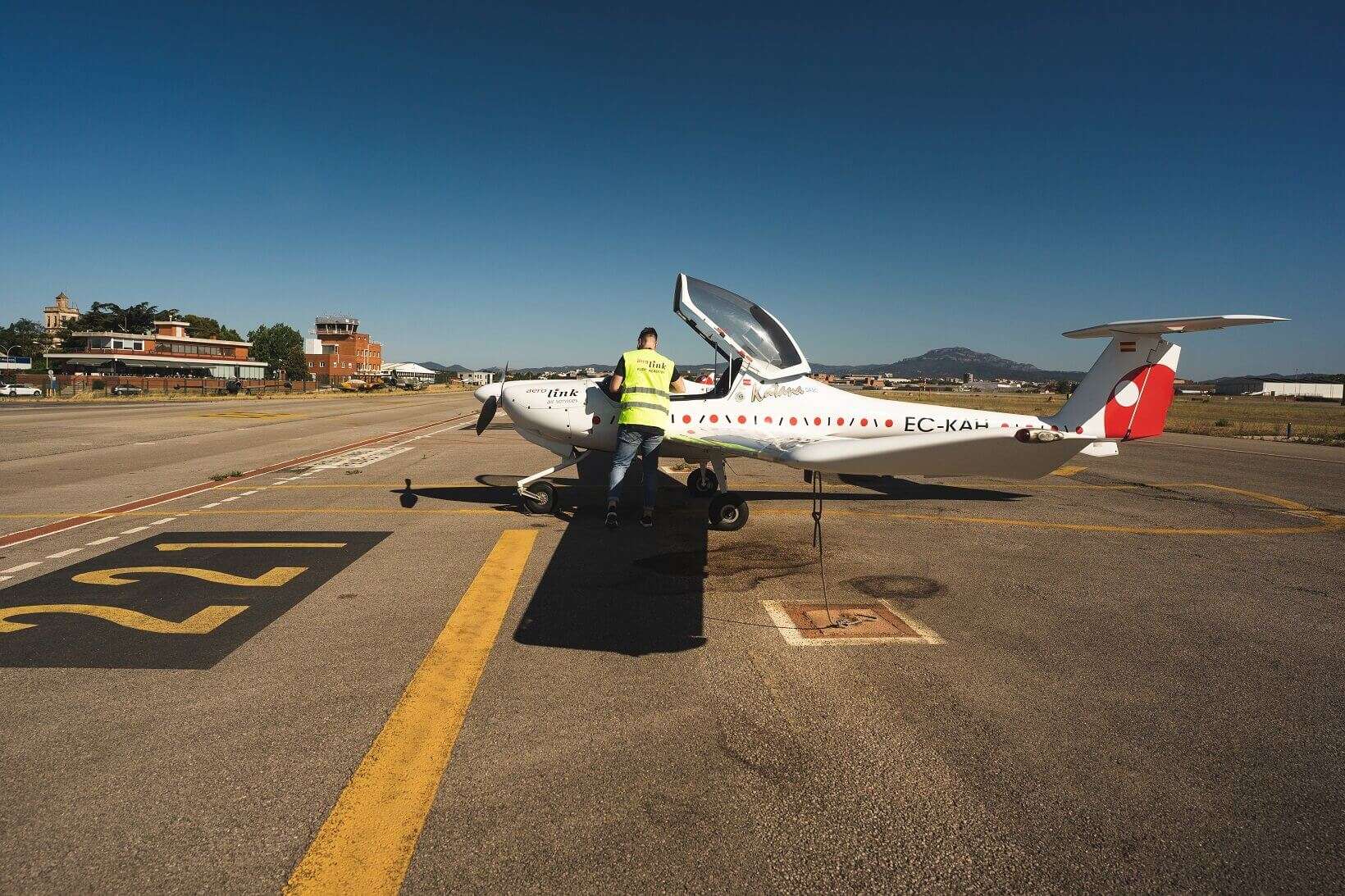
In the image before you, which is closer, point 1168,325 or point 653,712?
point 653,712

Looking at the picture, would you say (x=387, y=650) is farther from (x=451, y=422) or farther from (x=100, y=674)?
(x=451, y=422)

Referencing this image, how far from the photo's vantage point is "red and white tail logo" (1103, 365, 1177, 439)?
8352 mm

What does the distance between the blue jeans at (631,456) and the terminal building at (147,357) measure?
9784 cm

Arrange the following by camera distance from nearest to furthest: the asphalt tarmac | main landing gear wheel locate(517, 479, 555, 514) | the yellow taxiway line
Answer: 1. the yellow taxiway line
2. the asphalt tarmac
3. main landing gear wheel locate(517, 479, 555, 514)

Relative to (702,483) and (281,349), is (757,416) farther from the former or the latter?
(281,349)

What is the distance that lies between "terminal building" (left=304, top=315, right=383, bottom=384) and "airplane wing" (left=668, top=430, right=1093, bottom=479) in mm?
→ 123328

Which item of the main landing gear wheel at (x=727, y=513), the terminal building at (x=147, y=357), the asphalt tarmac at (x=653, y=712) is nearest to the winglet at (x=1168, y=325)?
the asphalt tarmac at (x=653, y=712)

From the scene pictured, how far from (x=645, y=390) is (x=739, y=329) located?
1.92 metres

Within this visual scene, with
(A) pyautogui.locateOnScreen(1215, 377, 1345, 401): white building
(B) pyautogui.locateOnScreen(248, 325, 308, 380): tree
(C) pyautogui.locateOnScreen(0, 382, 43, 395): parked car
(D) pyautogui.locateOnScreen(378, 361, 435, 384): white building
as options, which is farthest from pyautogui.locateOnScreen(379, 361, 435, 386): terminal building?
(A) pyautogui.locateOnScreen(1215, 377, 1345, 401): white building

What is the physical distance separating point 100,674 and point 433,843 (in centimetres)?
285

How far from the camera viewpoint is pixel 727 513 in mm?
7766

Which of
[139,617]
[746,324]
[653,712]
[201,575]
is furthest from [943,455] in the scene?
[201,575]

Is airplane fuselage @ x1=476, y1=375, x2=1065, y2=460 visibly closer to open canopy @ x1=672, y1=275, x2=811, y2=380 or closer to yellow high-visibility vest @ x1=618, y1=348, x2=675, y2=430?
open canopy @ x1=672, y1=275, x2=811, y2=380

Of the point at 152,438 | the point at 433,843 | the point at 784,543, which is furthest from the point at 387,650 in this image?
the point at 152,438
